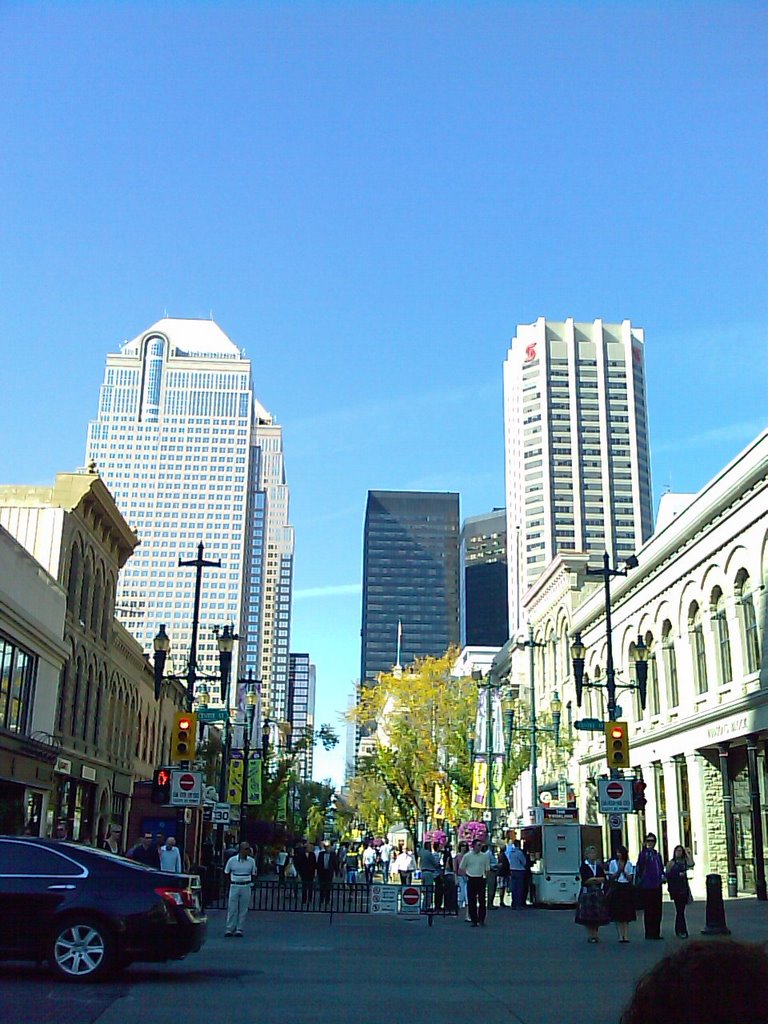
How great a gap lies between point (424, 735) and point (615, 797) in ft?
117

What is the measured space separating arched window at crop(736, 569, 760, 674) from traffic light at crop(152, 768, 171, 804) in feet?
57.7

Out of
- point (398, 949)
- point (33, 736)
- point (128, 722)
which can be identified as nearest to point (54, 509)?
point (33, 736)

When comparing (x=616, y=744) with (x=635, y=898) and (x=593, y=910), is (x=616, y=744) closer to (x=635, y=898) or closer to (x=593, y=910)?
(x=635, y=898)

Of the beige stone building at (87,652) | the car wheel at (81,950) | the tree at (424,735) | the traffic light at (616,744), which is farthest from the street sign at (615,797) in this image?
the tree at (424,735)

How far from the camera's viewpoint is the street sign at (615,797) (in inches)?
1069

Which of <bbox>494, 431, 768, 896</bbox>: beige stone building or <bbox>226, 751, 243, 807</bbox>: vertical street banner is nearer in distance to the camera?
<bbox>494, 431, 768, 896</bbox>: beige stone building

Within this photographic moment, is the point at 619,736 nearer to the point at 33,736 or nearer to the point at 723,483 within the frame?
the point at 723,483

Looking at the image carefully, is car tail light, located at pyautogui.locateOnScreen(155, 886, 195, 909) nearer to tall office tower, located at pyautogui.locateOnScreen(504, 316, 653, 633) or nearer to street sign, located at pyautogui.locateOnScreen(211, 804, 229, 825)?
street sign, located at pyautogui.locateOnScreen(211, 804, 229, 825)

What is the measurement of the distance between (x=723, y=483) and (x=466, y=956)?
21.5 m

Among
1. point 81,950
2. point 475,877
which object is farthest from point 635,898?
point 81,950

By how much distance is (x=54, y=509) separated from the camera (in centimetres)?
4131

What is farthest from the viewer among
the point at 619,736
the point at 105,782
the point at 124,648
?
the point at 124,648

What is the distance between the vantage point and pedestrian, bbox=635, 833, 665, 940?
21.0 m

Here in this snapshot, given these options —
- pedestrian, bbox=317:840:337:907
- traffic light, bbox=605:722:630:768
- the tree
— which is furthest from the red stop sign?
the tree
